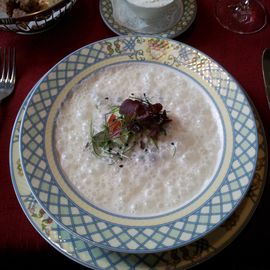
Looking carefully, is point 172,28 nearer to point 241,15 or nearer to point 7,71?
point 241,15

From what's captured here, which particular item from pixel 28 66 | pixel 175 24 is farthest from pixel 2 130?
pixel 175 24

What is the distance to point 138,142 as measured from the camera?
34.7 inches

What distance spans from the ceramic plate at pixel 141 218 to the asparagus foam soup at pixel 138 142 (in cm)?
2

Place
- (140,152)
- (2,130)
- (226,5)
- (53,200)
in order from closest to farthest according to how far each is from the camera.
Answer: (53,200) → (140,152) → (2,130) → (226,5)

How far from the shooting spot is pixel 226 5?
1.31 m

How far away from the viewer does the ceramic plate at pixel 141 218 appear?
74 cm

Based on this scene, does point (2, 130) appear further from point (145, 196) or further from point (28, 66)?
point (145, 196)

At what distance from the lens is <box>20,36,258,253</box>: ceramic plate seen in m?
0.74

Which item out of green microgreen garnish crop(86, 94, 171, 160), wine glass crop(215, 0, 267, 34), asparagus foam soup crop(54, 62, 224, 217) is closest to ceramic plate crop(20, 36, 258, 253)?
asparagus foam soup crop(54, 62, 224, 217)

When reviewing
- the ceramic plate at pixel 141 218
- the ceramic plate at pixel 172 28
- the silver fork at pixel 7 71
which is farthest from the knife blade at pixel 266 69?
the silver fork at pixel 7 71

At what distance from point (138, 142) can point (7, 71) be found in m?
0.47

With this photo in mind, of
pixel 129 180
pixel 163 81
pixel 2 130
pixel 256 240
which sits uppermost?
pixel 163 81

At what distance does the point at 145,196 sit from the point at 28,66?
0.57 metres

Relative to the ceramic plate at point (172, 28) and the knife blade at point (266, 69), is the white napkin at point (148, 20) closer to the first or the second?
the ceramic plate at point (172, 28)
